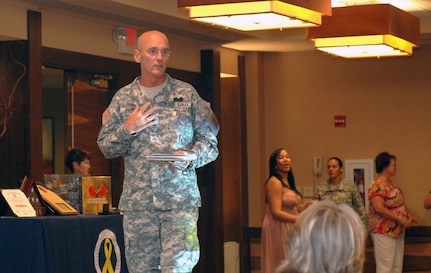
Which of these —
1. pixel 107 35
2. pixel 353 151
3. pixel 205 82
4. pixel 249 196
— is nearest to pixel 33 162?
pixel 107 35

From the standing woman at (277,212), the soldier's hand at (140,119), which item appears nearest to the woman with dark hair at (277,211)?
the standing woman at (277,212)

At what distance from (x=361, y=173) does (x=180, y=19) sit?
12.5 ft

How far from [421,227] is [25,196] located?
682 centimetres

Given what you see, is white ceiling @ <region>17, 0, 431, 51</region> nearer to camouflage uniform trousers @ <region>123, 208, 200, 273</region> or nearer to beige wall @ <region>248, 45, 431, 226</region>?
beige wall @ <region>248, 45, 431, 226</region>

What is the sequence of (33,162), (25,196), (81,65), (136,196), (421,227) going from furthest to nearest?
(421,227) < (81,65) < (33,162) < (25,196) < (136,196)

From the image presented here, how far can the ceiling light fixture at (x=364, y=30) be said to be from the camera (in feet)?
27.0

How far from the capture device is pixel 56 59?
8.34 m

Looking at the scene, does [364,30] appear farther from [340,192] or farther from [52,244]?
[52,244]

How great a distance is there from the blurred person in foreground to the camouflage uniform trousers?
203 centimetres

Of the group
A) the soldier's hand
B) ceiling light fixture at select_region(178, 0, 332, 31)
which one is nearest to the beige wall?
ceiling light fixture at select_region(178, 0, 332, 31)

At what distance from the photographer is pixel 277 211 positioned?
8.92 m

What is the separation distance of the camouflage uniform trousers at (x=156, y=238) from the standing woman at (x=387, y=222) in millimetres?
5259

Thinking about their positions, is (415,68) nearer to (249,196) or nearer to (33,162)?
(249,196)

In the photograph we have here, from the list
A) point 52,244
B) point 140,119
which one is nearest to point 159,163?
point 140,119
